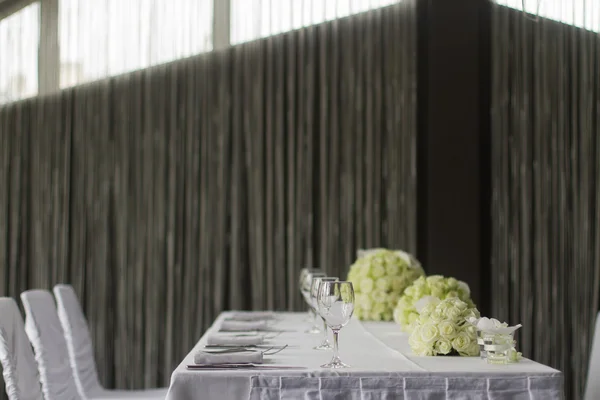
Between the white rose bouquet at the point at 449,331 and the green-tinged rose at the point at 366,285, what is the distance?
3.48 ft

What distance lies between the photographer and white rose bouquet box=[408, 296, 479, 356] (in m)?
2.15

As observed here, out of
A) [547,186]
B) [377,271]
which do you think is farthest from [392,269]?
[547,186]

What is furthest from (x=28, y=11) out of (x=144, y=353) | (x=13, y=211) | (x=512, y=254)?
(x=512, y=254)

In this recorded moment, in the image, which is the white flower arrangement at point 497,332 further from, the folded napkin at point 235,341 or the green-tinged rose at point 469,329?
the folded napkin at point 235,341

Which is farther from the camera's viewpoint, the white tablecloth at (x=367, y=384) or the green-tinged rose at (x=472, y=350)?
the green-tinged rose at (x=472, y=350)

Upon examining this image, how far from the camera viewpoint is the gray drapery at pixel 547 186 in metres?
4.98

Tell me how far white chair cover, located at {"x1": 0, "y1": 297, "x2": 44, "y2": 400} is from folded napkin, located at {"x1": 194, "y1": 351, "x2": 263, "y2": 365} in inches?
27.0

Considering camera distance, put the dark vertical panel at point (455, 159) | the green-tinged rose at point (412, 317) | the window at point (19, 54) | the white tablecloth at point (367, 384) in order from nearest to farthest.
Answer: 1. the white tablecloth at point (367, 384)
2. the green-tinged rose at point (412, 317)
3. the dark vertical panel at point (455, 159)
4. the window at point (19, 54)

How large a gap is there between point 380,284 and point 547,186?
2204mm

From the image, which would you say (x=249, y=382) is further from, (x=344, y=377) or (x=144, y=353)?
(x=144, y=353)

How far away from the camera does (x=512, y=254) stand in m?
4.98

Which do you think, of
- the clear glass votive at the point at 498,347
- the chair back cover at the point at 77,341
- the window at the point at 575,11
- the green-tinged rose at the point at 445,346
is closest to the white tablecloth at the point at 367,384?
the clear glass votive at the point at 498,347

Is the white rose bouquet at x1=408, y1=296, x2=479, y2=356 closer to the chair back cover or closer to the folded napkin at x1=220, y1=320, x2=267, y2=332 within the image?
the folded napkin at x1=220, y1=320, x2=267, y2=332

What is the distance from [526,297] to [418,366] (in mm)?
3191
